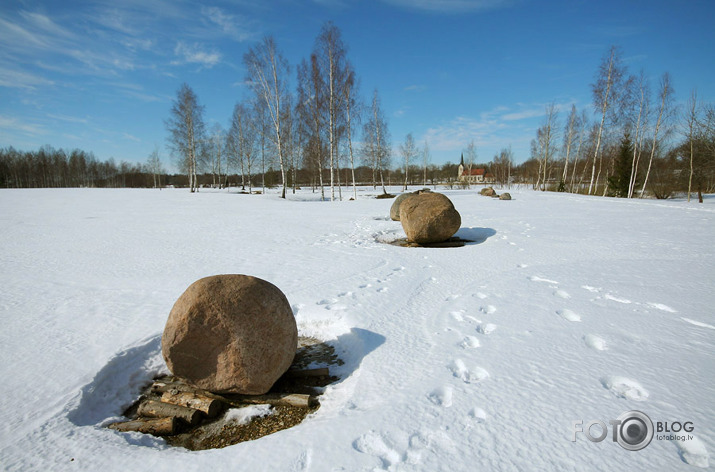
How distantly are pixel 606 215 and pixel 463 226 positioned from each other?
20.0ft

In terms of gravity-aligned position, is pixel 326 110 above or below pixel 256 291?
above

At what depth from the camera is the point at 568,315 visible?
3783 millimetres

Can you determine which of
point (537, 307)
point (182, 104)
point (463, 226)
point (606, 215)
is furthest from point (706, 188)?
point (182, 104)

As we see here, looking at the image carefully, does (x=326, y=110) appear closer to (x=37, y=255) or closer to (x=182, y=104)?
(x=182, y=104)

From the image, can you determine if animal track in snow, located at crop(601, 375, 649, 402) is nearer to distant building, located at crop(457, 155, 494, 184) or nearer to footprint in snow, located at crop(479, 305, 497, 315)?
footprint in snow, located at crop(479, 305, 497, 315)

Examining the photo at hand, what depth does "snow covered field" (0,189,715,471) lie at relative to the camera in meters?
1.97

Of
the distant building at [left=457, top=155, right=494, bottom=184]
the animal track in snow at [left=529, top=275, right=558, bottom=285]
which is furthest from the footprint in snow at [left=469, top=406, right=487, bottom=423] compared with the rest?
the distant building at [left=457, top=155, right=494, bottom=184]

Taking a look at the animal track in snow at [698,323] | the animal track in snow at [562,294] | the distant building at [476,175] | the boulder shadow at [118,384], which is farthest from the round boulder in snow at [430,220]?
the distant building at [476,175]

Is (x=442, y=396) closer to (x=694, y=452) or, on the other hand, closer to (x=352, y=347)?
(x=352, y=347)

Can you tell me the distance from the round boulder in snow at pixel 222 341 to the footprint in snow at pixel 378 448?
1116 millimetres

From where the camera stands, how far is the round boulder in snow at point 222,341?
106 inches

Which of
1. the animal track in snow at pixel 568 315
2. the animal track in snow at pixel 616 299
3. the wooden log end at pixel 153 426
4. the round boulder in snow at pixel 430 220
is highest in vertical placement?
the round boulder in snow at pixel 430 220

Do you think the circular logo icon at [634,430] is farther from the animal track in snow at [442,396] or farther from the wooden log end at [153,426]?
the wooden log end at [153,426]

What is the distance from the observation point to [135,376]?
10.0 feet
